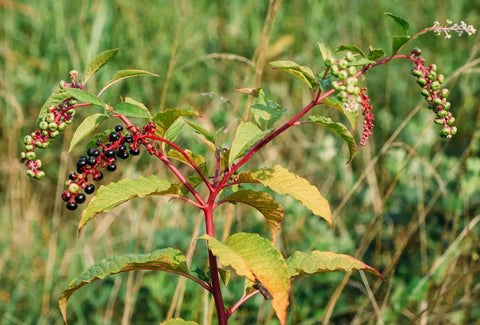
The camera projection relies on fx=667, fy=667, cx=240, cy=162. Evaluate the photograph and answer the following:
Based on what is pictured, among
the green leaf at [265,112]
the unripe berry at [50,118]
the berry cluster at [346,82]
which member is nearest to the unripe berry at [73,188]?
the unripe berry at [50,118]

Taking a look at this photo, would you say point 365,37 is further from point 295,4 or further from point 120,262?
point 120,262

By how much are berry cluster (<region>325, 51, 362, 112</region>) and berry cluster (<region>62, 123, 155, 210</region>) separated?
0.32m

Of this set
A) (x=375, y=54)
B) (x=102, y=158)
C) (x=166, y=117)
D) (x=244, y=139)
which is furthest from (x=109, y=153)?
(x=375, y=54)

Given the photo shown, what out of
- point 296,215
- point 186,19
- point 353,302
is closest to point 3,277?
point 296,215

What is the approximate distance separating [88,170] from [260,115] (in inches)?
13.0

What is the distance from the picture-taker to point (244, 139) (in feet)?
3.75

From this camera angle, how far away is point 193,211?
10.6 ft

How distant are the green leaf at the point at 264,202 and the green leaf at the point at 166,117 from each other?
0.17 meters

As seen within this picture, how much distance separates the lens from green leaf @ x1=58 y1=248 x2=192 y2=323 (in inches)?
46.5

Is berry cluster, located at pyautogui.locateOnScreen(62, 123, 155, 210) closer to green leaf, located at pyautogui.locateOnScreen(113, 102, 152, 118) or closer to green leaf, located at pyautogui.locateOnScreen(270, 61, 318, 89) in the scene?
green leaf, located at pyautogui.locateOnScreen(113, 102, 152, 118)

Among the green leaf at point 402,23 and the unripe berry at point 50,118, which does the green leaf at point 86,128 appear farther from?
the green leaf at point 402,23

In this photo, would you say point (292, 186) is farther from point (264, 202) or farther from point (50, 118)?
point (50, 118)

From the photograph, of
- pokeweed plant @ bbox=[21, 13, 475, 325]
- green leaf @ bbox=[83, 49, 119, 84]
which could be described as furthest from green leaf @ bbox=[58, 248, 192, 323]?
green leaf @ bbox=[83, 49, 119, 84]

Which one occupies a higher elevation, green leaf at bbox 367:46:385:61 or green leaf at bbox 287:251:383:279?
green leaf at bbox 367:46:385:61
